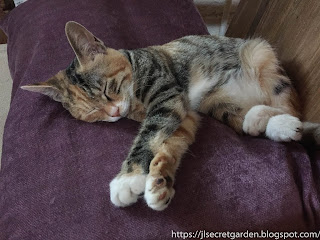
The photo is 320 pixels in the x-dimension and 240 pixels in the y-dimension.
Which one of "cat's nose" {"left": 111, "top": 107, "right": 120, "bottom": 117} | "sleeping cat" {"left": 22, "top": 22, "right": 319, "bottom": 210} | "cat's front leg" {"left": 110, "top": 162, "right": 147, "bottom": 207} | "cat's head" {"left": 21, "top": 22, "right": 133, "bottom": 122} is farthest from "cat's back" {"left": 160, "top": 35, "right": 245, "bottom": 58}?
"cat's front leg" {"left": 110, "top": 162, "right": 147, "bottom": 207}

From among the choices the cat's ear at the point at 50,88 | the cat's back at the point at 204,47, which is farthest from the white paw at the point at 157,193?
the cat's back at the point at 204,47

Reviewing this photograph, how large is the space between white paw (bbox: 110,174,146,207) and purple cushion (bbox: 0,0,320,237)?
24 millimetres

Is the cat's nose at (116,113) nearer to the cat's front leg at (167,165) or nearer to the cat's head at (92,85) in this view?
the cat's head at (92,85)

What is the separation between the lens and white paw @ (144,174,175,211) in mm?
818

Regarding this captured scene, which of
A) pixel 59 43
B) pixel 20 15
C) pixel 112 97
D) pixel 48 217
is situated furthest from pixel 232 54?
pixel 20 15

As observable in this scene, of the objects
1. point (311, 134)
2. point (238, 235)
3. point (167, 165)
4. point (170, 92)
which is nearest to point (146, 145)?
point (167, 165)

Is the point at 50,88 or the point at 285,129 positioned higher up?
the point at 285,129

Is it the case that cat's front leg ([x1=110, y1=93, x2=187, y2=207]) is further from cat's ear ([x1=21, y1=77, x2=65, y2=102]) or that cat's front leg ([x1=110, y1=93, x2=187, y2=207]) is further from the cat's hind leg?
cat's ear ([x1=21, y1=77, x2=65, y2=102])

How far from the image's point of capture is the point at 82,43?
1.11m

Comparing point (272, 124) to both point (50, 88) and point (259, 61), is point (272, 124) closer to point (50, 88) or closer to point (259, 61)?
point (259, 61)

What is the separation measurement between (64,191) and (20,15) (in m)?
1.18

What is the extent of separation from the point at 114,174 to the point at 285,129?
55 cm

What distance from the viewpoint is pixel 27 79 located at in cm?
133

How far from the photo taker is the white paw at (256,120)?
3.55 feet
